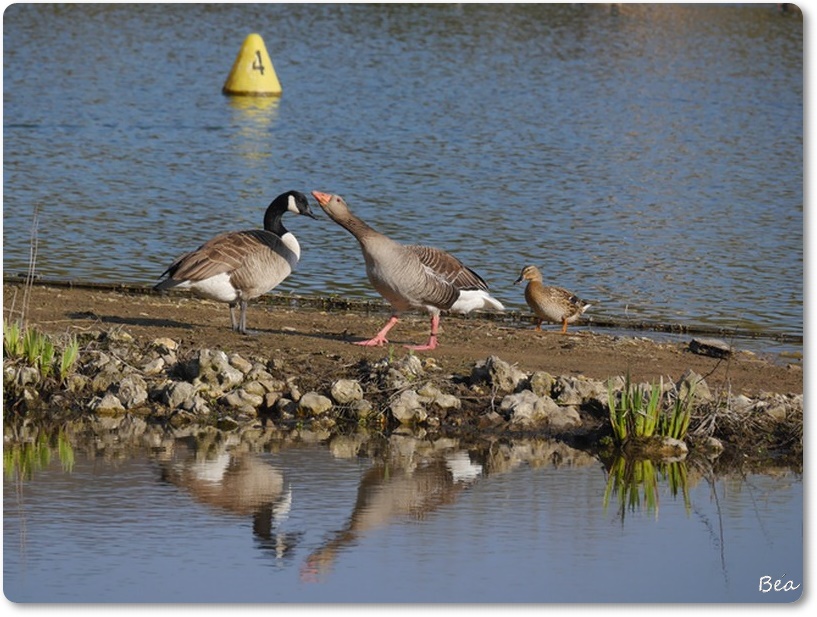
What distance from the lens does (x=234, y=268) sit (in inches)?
500

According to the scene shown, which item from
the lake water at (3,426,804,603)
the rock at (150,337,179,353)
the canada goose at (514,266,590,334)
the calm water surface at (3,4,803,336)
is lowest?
the lake water at (3,426,804,603)

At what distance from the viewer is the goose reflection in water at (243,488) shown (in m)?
8.62

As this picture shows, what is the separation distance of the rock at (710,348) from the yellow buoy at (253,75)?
22849 millimetres

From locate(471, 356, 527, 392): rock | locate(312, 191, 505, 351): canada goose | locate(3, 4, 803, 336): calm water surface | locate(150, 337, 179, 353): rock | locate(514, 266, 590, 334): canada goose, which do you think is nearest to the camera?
locate(471, 356, 527, 392): rock

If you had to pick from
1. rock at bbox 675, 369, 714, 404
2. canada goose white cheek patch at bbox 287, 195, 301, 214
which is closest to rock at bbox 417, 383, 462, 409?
rock at bbox 675, 369, 714, 404

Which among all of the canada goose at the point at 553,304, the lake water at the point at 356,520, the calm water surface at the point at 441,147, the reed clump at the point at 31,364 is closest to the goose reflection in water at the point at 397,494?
the lake water at the point at 356,520

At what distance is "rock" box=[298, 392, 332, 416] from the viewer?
35.7 ft

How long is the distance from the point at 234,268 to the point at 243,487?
356 centimetres

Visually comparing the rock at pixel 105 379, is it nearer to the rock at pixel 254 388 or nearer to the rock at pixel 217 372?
the rock at pixel 217 372

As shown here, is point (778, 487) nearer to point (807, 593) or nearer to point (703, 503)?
point (703, 503)

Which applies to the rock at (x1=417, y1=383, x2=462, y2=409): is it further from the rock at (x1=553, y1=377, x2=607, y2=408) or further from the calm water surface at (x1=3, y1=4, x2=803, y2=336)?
the calm water surface at (x1=3, y1=4, x2=803, y2=336)

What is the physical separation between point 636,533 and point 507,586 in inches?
51.9

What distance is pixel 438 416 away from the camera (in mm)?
10977

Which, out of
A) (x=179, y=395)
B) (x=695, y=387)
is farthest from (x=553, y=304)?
(x=179, y=395)
